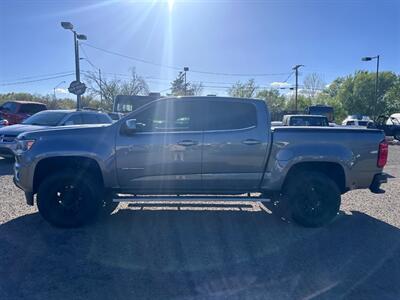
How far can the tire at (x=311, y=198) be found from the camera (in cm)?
498

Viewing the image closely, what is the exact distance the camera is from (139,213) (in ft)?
18.9

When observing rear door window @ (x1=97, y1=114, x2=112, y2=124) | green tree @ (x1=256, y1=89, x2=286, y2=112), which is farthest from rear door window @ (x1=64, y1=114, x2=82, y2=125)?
green tree @ (x1=256, y1=89, x2=286, y2=112)

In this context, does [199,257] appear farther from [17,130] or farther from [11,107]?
[11,107]

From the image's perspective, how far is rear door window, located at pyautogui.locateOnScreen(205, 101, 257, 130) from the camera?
4.98 m

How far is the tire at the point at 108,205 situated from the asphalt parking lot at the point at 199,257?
15 centimetres

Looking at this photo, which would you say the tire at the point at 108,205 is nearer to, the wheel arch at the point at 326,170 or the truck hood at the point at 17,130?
the wheel arch at the point at 326,170

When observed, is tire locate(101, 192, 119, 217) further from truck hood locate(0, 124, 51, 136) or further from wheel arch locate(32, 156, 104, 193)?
→ truck hood locate(0, 124, 51, 136)

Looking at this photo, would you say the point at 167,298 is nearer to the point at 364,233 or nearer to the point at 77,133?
the point at 77,133

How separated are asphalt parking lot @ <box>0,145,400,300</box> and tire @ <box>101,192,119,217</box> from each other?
5.7 inches

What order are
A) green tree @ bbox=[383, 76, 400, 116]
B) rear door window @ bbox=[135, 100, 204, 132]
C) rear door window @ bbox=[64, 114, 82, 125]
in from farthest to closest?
green tree @ bbox=[383, 76, 400, 116] → rear door window @ bbox=[64, 114, 82, 125] → rear door window @ bbox=[135, 100, 204, 132]

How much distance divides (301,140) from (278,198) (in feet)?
3.18

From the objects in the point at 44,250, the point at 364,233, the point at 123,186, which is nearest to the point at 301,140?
the point at 364,233

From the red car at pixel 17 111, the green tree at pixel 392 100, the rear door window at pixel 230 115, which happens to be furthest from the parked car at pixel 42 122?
the green tree at pixel 392 100

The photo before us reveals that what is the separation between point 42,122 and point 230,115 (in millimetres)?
7535
